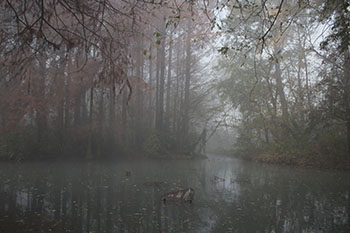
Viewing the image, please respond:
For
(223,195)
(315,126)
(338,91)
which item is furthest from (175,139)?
(223,195)

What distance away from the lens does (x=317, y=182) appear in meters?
9.57

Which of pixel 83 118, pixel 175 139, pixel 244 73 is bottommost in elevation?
pixel 175 139

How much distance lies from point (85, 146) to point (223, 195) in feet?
40.0

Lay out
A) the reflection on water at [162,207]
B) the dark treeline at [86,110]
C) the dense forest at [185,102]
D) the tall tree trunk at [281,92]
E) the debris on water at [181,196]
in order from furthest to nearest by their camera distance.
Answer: the tall tree trunk at [281,92]
the dark treeline at [86,110]
the dense forest at [185,102]
the debris on water at [181,196]
the reflection on water at [162,207]

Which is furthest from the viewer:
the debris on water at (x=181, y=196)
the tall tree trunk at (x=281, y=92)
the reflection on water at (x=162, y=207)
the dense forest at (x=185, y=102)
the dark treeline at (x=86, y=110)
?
the tall tree trunk at (x=281, y=92)

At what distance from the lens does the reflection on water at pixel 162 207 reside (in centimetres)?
465

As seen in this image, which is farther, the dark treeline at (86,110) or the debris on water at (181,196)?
the dark treeline at (86,110)

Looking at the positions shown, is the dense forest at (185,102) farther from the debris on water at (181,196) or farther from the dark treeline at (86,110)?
the debris on water at (181,196)

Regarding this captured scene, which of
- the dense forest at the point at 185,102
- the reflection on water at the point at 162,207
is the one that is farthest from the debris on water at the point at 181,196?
the dense forest at the point at 185,102

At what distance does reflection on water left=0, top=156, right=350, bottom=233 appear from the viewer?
4.65 m

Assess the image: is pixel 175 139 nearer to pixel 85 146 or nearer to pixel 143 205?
pixel 85 146

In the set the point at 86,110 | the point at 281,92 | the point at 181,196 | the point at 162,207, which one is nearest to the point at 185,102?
the point at 281,92

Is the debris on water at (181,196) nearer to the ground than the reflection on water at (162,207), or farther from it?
farther from it

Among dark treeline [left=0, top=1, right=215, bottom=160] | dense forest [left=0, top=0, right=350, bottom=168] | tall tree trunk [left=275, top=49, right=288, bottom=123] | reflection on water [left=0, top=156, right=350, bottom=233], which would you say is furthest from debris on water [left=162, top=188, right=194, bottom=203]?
tall tree trunk [left=275, top=49, right=288, bottom=123]
